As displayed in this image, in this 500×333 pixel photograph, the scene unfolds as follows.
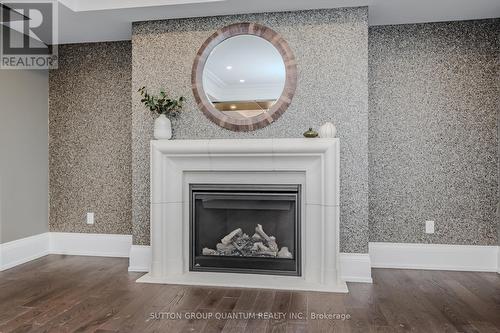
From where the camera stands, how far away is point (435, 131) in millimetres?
3512

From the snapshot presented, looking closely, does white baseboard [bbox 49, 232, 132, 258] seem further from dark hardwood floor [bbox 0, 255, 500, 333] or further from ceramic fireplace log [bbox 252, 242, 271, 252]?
ceramic fireplace log [bbox 252, 242, 271, 252]

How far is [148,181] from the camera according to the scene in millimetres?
3465

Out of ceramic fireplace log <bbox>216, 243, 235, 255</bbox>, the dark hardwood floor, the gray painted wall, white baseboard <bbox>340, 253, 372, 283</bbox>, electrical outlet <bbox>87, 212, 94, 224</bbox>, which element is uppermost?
the gray painted wall

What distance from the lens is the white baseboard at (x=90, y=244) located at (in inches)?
156

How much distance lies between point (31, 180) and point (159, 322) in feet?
8.26

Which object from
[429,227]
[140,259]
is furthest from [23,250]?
[429,227]

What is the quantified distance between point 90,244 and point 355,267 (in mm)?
2794

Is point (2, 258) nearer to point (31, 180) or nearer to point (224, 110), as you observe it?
point (31, 180)

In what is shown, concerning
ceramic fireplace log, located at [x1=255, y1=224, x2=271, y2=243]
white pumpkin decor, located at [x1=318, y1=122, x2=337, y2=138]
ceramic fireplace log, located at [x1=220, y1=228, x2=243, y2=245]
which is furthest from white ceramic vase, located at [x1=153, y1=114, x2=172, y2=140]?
white pumpkin decor, located at [x1=318, y1=122, x2=337, y2=138]

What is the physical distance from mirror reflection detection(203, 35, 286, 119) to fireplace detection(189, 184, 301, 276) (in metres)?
0.72

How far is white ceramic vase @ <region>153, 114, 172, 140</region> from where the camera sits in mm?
3260

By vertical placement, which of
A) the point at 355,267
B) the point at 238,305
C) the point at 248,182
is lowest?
the point at 238,305

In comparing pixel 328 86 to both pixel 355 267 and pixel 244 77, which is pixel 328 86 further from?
pixel 355 267

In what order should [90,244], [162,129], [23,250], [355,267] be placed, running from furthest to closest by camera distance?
1. [90,244]
2. [23,250]
3. [162,129]
4. [355,267]
